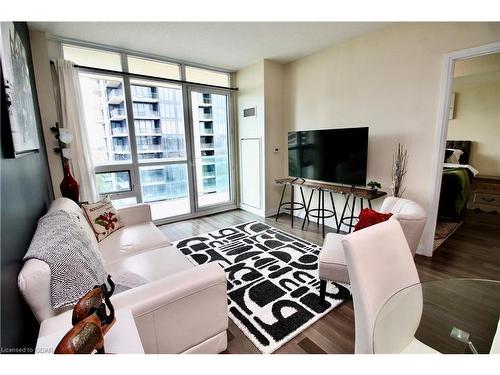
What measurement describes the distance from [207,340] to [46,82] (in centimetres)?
324

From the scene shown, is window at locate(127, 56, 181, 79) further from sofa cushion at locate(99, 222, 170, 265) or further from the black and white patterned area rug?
the black and white patterned area rug

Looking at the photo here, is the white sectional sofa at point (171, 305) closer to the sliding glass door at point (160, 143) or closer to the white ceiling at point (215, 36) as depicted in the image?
the sliding glass door at point (160, 143)

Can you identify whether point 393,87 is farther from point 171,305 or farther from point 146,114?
point 146,114

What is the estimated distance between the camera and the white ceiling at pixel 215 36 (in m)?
2.58

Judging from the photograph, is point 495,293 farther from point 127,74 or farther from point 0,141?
point 127,74

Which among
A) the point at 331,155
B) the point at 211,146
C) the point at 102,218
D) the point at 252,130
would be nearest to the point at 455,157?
the point at 331,155

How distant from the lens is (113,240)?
2225 mm

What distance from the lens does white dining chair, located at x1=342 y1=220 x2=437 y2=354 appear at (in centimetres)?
100

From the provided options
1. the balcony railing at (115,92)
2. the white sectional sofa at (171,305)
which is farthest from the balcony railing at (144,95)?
the white sectional sofa at (171,305)

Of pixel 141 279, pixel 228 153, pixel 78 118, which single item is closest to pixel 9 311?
pixel 141 279

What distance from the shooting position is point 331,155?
3.21 m

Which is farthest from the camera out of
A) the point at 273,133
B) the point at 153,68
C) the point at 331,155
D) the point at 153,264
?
the point at 273,133

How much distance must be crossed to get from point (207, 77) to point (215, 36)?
1309 mm

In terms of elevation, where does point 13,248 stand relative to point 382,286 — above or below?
above
